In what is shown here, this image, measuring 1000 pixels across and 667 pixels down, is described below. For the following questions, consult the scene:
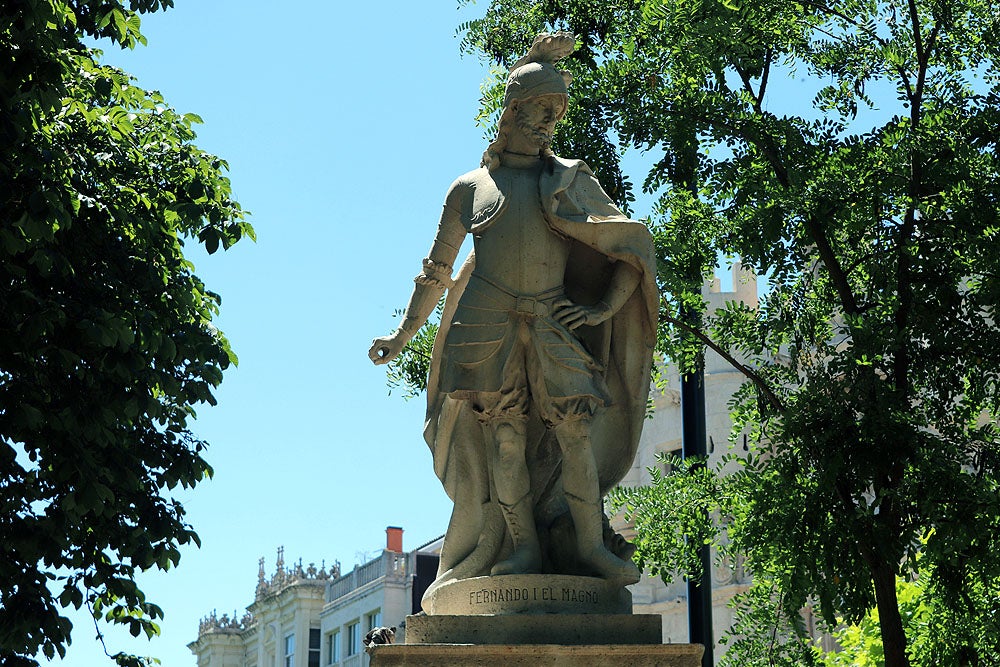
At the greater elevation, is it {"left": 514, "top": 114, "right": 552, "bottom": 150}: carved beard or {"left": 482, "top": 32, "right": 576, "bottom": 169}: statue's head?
{"left": 482, "top": 32, "right": 576, "bottom": 169}: statue's head

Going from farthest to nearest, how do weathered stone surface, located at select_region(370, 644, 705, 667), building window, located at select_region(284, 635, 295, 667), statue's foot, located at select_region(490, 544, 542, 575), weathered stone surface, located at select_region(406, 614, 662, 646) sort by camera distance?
1. building window, located at select_region(284, 635, 295, 667)
2. statue's foot, located at select_region(490, 544, 542, 575)
3. weathered stone surface, located at select_region(406, 614, 662, 646)
4. weathered stone surface, located at select_region(370, 644, 705, 667)

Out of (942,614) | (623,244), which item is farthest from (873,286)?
(623,244)

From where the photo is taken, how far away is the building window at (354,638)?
173 ft

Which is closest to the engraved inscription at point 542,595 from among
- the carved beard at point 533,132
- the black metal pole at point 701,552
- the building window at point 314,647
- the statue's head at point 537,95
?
the statue's head at point 537,95

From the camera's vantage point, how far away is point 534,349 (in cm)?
780

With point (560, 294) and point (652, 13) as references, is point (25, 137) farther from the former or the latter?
point (652, 13)

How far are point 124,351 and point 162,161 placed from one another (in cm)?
231

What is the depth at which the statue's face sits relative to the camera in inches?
320

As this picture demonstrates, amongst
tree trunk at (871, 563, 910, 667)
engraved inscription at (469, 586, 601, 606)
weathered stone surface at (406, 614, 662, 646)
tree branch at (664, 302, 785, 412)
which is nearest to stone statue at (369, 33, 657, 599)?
engraved inscription at (469, 586, 601, 606)

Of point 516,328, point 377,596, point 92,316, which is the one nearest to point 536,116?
point 516,328

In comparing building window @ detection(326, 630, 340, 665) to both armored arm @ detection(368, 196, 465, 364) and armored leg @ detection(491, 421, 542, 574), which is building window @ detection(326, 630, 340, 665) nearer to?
armored arm @ detection(368, 196, 465, 364)

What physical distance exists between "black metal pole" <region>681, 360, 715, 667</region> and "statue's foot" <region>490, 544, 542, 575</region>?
386 cm

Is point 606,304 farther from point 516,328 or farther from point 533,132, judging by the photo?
point 533,132

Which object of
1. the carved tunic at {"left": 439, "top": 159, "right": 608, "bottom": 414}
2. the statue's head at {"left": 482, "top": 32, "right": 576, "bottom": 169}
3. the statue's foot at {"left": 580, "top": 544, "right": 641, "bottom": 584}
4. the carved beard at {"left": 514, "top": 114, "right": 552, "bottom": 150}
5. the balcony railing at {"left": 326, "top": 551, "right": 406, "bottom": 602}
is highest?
the balcony railing at {"left": 326, "top": 551, "right": 406, "bottom": 602}
